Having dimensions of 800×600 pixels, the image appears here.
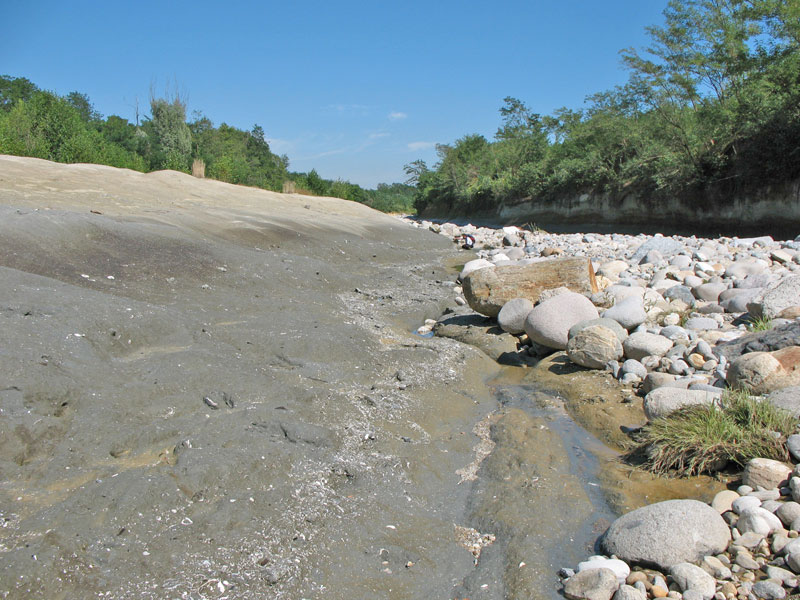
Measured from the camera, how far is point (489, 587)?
345cm

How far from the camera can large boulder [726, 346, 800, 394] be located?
535cm

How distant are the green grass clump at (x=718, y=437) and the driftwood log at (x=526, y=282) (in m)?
4.33

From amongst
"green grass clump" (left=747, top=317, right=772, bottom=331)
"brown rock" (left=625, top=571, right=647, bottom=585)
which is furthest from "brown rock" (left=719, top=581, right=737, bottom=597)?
"green grass clump" (left=747, top=317, right=772, bottom=331)

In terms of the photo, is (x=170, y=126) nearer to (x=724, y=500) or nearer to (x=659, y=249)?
(x=659, y=249)

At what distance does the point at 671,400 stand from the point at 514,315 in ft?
11.5

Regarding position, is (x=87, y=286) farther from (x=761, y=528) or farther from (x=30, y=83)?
(x=30, y=83)

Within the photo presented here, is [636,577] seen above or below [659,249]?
below

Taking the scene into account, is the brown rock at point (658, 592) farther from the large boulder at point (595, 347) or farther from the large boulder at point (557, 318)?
the large boulder at point (557, 318)

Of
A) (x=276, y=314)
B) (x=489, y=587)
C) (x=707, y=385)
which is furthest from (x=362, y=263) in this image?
(x=489, y=587)

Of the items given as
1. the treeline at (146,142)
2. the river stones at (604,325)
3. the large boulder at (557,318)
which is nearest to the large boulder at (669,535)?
the river stones at (604,325)

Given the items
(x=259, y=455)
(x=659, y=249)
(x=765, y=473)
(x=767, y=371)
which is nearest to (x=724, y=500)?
(x=765, y=473)

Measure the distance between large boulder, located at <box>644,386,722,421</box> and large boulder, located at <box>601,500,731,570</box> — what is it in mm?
1542

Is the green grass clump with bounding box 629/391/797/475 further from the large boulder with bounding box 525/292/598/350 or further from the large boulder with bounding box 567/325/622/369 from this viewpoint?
the large boulder with bounding box 525/292/598/350

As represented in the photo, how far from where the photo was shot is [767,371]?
542 centimetres
